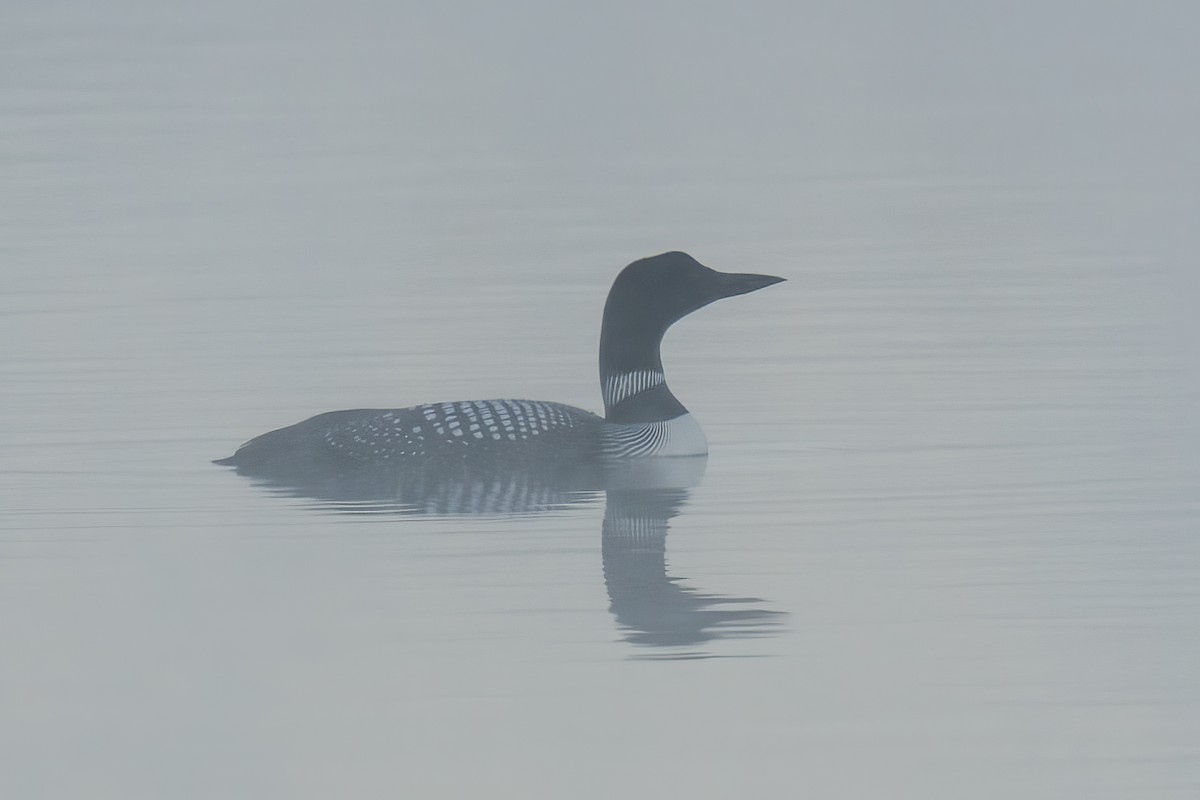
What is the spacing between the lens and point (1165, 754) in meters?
4.57

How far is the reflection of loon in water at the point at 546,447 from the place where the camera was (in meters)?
6.96

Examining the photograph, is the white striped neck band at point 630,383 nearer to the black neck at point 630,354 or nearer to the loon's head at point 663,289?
the black neck at point 630,354

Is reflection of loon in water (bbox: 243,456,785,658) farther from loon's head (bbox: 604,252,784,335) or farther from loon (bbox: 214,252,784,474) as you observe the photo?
loon's head (bbox: 604,252,784,335)

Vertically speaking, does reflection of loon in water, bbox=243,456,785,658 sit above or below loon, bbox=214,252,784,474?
below

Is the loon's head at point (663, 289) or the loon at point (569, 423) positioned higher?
the loon's head at point (663, 289)

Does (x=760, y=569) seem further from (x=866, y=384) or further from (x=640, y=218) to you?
(x=640, y=218)

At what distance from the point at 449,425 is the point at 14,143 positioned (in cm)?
1093

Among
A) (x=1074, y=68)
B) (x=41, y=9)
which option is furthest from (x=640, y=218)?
(x=41, y=9)

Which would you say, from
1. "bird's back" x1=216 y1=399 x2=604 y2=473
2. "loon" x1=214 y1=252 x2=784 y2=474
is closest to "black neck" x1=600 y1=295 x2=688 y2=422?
"loon" x1=214 y1=252 x2=784 y2=474

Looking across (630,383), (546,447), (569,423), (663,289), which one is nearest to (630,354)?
(630,383)

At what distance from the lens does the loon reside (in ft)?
23.7

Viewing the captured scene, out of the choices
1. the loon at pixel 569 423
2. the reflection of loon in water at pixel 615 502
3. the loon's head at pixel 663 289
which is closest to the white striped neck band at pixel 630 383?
the loon at pixel 569 423

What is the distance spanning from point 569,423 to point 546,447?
15 centimetres

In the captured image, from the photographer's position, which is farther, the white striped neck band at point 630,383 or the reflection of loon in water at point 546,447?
the white striped neck band at point 630,383
